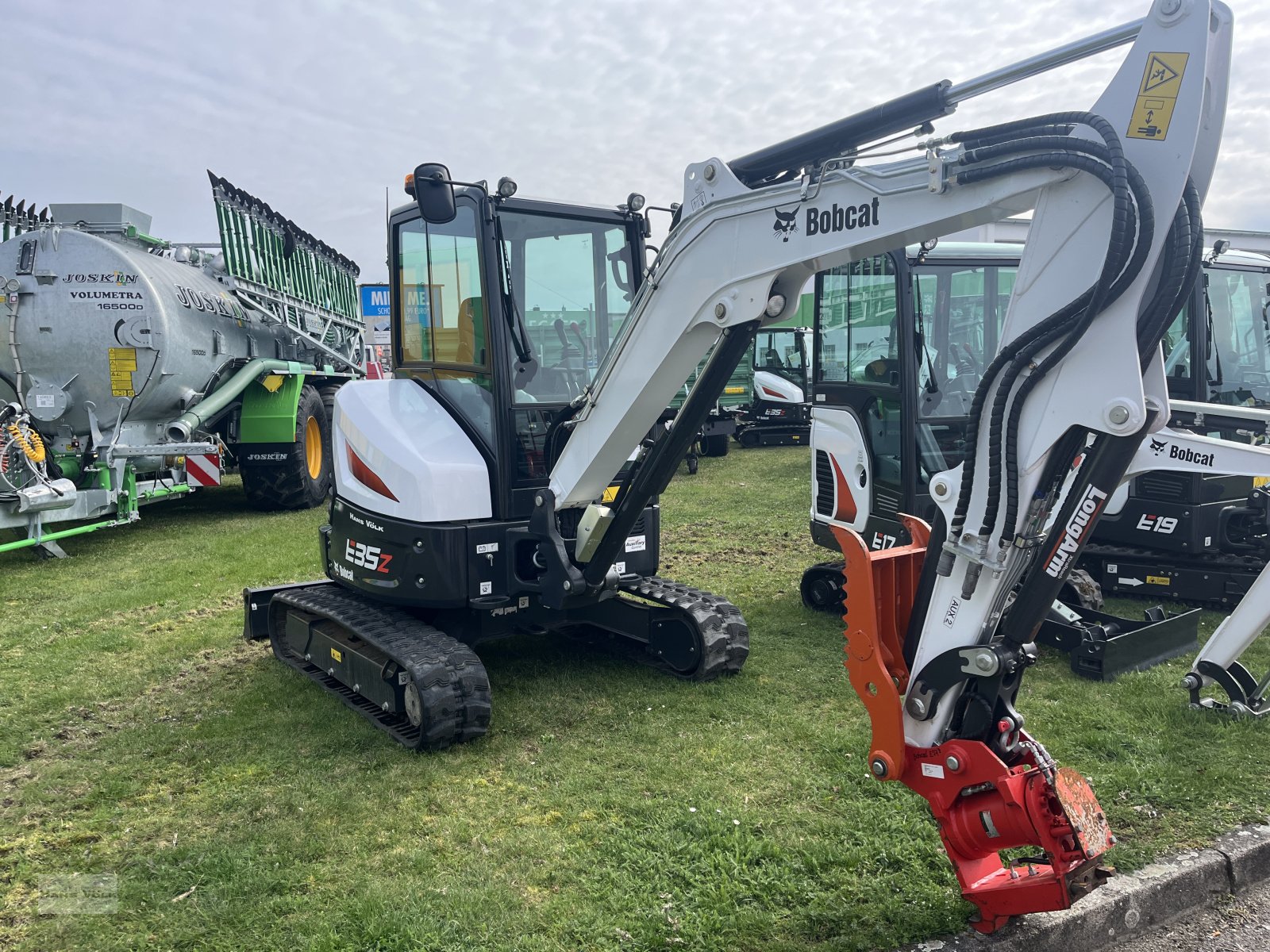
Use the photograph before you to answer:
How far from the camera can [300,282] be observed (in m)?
13.9

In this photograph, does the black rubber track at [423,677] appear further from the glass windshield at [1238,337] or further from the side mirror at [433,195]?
the glass windshield at [1238,337]

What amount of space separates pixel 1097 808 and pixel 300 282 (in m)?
13.2

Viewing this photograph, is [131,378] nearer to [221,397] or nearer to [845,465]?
[221,397]

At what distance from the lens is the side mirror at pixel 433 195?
169 inches

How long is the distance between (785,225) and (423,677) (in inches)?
98.4

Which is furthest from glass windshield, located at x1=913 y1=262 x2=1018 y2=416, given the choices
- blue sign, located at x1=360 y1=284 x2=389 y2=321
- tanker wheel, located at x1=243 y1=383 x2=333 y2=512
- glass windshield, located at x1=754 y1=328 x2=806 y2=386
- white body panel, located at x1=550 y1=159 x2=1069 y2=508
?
blue sign, located at x1=360 y1=284 x2=389 y2=321

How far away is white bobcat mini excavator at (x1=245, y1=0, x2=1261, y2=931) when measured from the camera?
269cm

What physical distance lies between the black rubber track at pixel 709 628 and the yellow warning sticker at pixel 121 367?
19.8 feet

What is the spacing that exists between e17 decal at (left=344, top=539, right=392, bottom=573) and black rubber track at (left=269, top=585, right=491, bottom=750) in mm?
252

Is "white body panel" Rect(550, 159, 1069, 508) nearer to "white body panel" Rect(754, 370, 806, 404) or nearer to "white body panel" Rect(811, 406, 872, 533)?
"white body panel" Rect(811, 406, 872, 533)

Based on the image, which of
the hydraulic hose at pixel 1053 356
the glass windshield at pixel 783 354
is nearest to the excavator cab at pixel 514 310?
the hydraulic hose at pixel 1053 356

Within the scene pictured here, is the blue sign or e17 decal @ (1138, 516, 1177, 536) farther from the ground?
the blue sign

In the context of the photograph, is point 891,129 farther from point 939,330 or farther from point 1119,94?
point 939,330

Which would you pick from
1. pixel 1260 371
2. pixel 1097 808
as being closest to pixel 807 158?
pixel 1097 808
